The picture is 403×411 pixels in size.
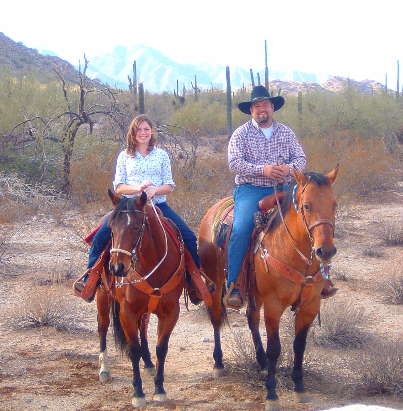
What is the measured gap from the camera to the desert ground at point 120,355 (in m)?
4.58

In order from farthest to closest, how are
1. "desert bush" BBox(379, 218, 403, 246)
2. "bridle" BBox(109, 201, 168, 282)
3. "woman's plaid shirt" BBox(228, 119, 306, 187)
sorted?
"desert bush" BBox(379, 218, 403, 246) → "woman's plaid shirt" BBox(228, 119, 306, 187) → "bridle" BBox(109, 201, 168, 282)

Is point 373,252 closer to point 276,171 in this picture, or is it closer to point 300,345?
point 300,345

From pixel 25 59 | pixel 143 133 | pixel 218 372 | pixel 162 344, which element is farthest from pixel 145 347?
pixel 25 59

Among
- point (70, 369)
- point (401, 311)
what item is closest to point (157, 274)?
point (70, 369)

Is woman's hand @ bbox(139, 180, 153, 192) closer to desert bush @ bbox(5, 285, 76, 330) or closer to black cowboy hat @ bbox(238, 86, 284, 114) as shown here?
black cowboy hat @ bbox(238, 86, 284, 114)

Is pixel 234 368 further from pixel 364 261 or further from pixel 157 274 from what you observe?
pixel 364 261

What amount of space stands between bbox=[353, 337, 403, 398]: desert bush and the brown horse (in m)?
0.58

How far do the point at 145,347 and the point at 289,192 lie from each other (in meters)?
2.06

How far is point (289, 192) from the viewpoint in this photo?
436 centimetres

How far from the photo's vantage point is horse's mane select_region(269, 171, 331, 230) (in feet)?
13.1

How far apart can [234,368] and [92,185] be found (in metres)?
7.97

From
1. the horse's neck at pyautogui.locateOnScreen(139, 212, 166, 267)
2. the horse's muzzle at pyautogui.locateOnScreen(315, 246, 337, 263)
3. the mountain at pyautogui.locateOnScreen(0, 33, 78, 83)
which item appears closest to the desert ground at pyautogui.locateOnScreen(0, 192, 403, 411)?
the horse's neck at pyautogui.locateOnScreen(139, 212, 166, 267)

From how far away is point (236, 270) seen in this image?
4723 mm

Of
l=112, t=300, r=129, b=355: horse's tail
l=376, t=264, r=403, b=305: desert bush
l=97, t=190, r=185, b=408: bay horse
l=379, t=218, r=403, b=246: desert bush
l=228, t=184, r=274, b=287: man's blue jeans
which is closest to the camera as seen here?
l=97, t=190, r=185, b=408: bay horse
